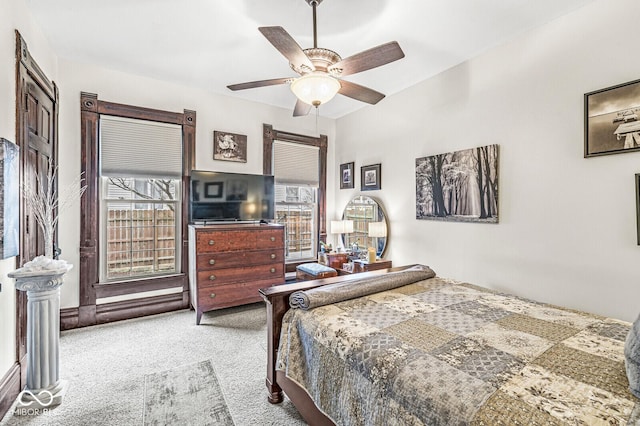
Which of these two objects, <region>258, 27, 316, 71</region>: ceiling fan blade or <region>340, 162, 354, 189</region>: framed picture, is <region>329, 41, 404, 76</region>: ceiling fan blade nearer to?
<region>258, 27, 316, 71</region>: ceiling fan blade

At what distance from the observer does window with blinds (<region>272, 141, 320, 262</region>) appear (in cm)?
467

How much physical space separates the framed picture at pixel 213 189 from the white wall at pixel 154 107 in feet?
1.16

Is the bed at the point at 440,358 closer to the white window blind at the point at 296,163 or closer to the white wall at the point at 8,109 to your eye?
the white wall at the point at 8,109

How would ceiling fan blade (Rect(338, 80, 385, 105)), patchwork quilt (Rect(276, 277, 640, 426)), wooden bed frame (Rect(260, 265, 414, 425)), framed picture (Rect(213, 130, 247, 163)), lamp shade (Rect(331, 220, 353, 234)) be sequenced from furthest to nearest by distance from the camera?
lamp shade (Rect(331, 220, 353, 234)) < framed picture (Rect(213, 130, 247, 163)) < ceiling fan blade (Rect(338, 80, 385, 105)) < wooden bed frame (Rect(260, 265, 414, 425)) < patchwork quilt (Rect(276, 277, 640, 426))

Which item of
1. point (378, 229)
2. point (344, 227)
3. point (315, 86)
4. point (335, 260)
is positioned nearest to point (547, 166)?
point (378, 229)

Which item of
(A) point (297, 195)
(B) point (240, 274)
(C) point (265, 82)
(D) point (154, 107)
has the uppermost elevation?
(D) point (154, 107)

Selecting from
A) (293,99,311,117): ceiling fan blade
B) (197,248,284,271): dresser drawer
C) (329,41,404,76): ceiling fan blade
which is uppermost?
(329,41,404,76): ceiling fan blade

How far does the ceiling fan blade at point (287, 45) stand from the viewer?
1.83 metres

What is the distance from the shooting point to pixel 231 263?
3551mm

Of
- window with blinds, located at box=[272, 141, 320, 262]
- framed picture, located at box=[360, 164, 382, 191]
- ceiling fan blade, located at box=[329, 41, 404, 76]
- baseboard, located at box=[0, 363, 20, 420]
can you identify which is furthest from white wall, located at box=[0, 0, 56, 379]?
framed picture, located at box=[360, 164, 382, 191]

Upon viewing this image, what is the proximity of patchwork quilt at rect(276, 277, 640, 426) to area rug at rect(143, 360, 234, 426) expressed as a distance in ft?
1.81

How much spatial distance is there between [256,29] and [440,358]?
2852mm

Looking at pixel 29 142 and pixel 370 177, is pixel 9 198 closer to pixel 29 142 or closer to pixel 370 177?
pixel 29 142

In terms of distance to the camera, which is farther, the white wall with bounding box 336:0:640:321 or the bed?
the white wall with bounding box 336:0:640:321
